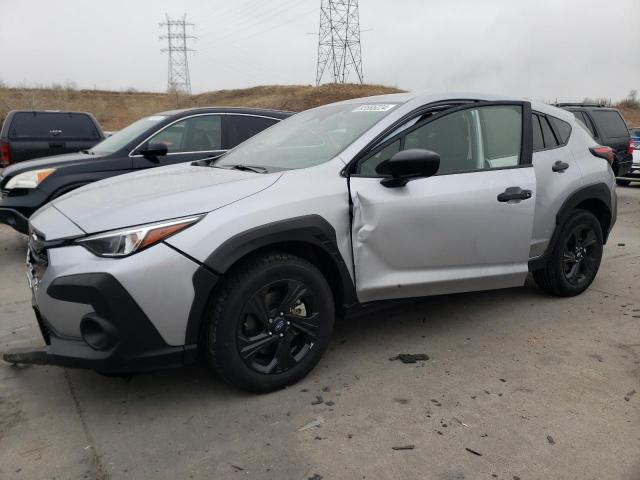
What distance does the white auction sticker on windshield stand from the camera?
3.42 meters

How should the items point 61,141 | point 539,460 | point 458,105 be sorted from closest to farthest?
point 539,460 < point 458,105 < point 61,141

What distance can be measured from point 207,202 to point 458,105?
75.6 inches

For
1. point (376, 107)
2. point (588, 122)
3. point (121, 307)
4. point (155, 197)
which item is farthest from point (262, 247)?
point (588, 122)

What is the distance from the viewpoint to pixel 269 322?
109 inches

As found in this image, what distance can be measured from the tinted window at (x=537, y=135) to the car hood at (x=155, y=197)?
2.16 metres

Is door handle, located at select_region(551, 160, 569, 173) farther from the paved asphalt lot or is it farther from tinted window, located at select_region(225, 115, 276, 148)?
tinted window, located at select_region(225, 115, 276, 148)

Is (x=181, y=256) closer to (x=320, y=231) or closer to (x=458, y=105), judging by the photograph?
(x=320, y=231)

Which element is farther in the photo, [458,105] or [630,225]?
[630,225]

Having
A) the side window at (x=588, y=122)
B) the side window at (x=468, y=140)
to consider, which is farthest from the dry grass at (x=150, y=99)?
the side window at (x=468, y=140)

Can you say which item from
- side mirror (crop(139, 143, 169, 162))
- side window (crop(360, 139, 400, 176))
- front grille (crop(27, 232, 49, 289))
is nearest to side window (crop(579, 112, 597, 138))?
side mirror (crop(139, 143, 169, 162))

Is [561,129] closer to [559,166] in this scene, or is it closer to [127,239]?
[559,166]

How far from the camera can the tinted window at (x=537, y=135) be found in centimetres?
402

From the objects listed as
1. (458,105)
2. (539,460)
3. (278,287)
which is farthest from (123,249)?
(458,105)

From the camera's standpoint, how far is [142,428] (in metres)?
2.61
